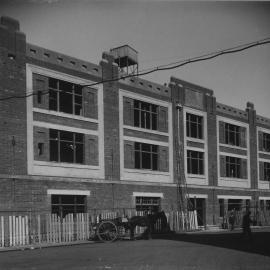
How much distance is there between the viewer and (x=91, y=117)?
2831cm

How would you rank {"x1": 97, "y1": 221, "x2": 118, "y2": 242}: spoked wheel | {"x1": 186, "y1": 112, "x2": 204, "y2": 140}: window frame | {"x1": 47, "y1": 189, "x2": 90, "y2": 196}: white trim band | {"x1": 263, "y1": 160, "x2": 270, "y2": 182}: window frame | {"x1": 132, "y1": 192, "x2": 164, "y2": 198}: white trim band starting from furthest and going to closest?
{"x1": 263, "y1": 160, "x2": 270, "y2": 182}: window frame < {"x1": 186, "y1": 112, "x2": 204, "y2": 140}: window frame < {"x1": 132, "y1": 192, "x2": 164, "y2": 198}: white trim band < {"x1": 47, "y1": 189, "x2": 90, "y2": 196}: white trim band < {"x1": 97, "y1": 221, "x2": 118, "y2": 242}: spoked wheel

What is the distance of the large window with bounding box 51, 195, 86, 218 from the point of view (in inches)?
1010

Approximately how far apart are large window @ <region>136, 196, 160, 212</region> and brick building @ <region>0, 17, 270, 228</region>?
10 centimetres

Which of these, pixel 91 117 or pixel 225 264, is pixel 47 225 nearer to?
pixel 91 117

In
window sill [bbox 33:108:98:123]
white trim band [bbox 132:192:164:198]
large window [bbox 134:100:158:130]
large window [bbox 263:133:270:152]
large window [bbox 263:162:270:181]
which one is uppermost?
large window [bbox 134:100:158:130]

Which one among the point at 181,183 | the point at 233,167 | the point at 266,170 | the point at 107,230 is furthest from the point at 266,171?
the point at 107,230

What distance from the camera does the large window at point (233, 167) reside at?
40.6 meters

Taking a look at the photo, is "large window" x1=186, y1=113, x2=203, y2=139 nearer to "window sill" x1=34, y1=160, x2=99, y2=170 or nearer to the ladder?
the ladder

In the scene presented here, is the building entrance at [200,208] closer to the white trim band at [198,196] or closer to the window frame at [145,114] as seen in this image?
the white trim band at [198,196]

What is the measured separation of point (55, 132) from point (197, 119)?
15.1 meters

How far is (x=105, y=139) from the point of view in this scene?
28984mm

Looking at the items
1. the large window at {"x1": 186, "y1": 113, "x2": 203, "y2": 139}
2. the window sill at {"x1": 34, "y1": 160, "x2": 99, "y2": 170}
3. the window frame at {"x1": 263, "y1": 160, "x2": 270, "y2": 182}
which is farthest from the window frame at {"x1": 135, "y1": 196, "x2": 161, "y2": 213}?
the window frame at {"x1": 263, "y1": 160, "x2": 270, "y2": 182}

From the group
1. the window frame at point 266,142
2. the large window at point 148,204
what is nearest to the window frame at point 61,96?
the large window at point 148,204

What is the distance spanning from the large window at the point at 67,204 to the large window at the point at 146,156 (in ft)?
18.6
